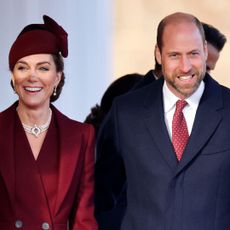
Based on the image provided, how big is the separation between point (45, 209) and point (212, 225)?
59cm

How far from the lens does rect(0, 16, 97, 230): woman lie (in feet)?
11.0

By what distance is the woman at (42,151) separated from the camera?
11.0 ft

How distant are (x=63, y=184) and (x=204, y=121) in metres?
0.55

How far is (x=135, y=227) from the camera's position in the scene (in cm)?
352

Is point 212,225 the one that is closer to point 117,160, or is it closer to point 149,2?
point 117,160

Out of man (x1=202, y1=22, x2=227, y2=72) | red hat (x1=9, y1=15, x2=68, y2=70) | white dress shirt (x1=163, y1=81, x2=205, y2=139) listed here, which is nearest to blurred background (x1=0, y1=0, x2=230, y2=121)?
→ man (x1=202, y1=22, x2=227, y2=72)

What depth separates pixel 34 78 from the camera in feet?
11.2

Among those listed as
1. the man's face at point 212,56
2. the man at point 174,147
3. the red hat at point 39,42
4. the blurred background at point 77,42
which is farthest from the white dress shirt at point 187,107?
the blurred background at point 77,42

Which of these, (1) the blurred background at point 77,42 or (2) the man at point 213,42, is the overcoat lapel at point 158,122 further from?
(1) the blurred background at point 77,42

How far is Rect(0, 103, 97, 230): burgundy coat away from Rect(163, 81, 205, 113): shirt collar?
11.5 inches

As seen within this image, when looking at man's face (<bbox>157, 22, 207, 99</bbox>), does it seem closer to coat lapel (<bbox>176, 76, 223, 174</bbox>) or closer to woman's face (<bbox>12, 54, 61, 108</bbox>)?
coat lapel (<bbox>176, 76, 223, 174</bbox>)

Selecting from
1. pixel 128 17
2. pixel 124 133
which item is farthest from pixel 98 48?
pixel 124 133

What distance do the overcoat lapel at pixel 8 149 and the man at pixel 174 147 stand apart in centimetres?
38

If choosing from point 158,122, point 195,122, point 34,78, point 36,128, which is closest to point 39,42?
point 34,78
